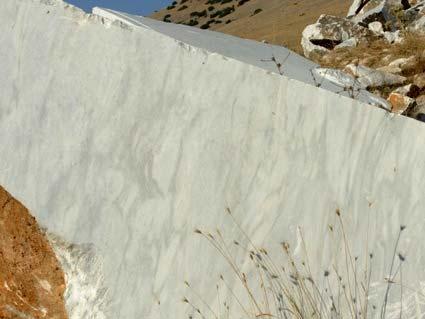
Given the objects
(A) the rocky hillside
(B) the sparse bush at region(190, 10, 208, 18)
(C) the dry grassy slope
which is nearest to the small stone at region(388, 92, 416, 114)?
(A) the rocky hillside

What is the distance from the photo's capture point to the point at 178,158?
2.18 m

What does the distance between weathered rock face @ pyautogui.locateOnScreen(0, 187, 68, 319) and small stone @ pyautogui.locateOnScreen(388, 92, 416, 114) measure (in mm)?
2401

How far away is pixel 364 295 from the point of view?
2014mm

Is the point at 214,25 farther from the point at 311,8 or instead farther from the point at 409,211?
the point at 409,211

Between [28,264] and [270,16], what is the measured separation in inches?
1136

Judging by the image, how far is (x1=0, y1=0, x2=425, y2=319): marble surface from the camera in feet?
6.75

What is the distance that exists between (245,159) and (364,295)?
0.59m

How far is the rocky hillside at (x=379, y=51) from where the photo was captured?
13.1 feet

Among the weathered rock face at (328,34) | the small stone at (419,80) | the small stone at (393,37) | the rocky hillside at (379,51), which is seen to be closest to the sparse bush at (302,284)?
the rocky hillside at (379,51)

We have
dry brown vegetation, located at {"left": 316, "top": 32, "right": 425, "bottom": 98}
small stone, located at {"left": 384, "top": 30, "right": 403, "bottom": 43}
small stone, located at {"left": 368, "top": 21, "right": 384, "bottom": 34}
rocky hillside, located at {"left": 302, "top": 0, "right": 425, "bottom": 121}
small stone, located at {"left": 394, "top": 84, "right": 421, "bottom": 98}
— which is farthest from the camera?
small stone, located at {"left": 368, "top": 21, "right": 384, "bottom": 34}

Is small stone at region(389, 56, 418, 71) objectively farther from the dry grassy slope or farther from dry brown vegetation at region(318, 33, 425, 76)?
the dry grassy slope

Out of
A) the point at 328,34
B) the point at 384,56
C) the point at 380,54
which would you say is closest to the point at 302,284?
the point at 384,56

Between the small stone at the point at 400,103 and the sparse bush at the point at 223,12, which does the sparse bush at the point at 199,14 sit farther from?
the small stone at the point at 400,103

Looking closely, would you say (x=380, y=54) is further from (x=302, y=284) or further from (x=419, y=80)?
(x=302, y=284)
